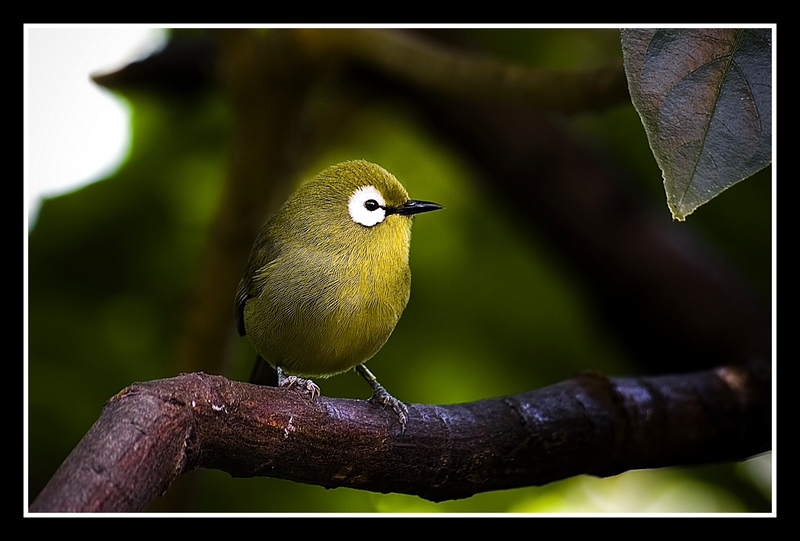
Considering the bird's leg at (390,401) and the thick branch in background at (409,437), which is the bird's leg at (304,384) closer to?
the thick branch in background at (409,437)

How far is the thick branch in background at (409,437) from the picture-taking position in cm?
111

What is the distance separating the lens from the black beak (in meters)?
1.57

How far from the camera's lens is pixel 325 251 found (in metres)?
1.62

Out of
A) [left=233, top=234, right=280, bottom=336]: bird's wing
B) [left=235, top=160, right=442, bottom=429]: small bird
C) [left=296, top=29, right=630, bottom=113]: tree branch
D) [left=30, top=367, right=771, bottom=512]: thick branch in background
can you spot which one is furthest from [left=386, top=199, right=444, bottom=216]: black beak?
[left=296, top=29, right=630, bottom=113]: tree branch

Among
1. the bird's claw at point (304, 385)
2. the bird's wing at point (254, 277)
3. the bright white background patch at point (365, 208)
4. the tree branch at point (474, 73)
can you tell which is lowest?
the bird's claw at point (304, 385)

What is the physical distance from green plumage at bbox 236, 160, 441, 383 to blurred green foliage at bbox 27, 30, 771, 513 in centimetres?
28

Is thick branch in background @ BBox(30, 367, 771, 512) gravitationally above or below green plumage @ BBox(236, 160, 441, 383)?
below

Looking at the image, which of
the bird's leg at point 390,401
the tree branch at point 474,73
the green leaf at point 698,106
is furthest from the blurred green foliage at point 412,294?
the green leaf at point 698,106

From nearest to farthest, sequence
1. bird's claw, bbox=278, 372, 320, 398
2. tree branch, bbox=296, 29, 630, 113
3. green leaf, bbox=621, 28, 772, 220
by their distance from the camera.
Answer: green leaf, bbox=621, 28, 772, 220 → bird's claw, bbox=278, 372, 320, 398 → tree branch, bbox=296, 29, 630, 113

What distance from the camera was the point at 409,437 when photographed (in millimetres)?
1441

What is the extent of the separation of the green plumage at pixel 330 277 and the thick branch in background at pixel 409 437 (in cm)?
15

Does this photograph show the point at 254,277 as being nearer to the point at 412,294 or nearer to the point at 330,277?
the point at 330,277

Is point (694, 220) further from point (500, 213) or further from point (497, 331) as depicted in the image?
point (497, 331)

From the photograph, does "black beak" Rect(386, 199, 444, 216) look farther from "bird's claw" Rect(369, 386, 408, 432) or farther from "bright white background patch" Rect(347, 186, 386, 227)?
"bird's claw" Rect(369, 386, 408, 432)
